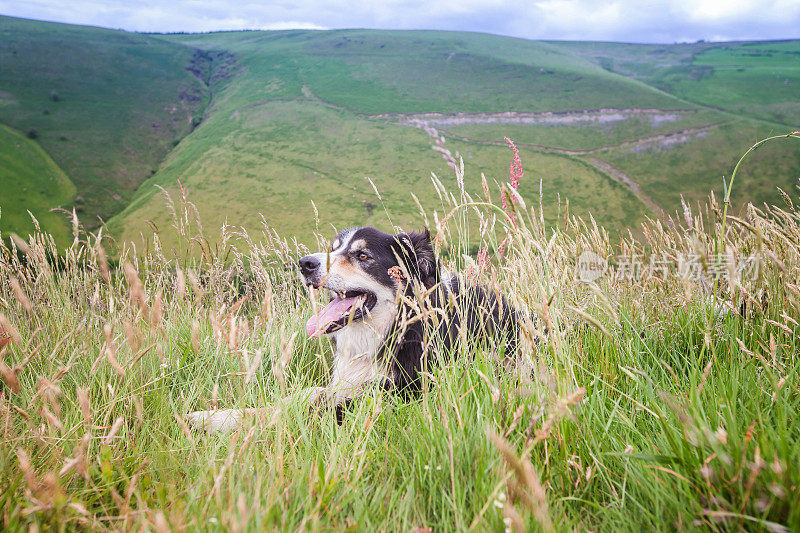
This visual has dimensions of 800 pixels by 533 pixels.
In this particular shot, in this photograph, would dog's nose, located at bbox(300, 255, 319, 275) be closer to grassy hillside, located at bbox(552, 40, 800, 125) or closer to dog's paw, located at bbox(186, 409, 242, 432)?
dog's paw, located at bbox(186, 409, 242, 432)

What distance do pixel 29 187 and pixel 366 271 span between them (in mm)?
32575

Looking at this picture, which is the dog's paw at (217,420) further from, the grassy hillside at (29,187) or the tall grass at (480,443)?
the grassy hillside at (29,187)

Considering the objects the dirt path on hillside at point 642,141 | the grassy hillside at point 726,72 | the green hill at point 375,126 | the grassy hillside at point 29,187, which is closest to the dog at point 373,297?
the green hill at point 375,126

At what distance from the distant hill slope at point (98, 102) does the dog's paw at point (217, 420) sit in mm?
29022

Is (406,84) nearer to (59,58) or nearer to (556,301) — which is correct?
(59,58)

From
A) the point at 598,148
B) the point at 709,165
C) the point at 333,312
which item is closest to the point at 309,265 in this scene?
the point at 333,312

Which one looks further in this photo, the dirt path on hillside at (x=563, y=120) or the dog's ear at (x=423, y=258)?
the dirt path on hillside at (x=563, y=120)

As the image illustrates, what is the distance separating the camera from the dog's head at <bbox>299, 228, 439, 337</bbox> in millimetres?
3348

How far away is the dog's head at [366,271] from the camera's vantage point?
335cm

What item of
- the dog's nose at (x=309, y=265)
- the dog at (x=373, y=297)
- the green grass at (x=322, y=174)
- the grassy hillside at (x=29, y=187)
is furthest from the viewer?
the green grass at (x=322, y=174)

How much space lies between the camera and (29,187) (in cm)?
2503

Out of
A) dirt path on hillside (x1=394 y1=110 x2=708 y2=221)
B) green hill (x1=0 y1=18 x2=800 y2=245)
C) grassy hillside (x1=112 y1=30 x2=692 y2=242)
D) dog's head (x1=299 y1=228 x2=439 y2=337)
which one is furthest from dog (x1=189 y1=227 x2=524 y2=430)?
dirt path on hillside (x1=394 y1=110 x2=708 y2=221)

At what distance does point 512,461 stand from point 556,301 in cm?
150

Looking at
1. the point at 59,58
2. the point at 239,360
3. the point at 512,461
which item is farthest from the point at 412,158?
the point at 59,58
